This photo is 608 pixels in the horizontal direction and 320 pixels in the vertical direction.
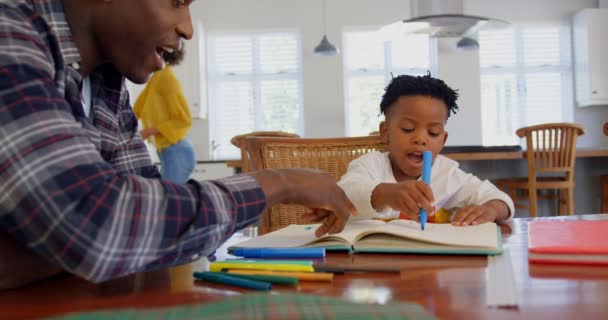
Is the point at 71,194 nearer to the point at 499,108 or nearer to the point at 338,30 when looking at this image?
the point at 338,30

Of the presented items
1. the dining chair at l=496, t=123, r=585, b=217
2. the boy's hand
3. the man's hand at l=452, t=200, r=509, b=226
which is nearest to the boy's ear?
the man's hand at l=452, t=200, r=509, b=226

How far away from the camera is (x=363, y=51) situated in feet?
22.2

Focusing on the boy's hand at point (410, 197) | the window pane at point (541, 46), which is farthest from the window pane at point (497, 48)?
the boy's hand at point (410, 197)

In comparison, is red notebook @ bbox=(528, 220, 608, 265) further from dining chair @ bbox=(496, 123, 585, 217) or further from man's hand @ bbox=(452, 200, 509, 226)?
dining chair @ bbox=(496, 123, 585, 217)

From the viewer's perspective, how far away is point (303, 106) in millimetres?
6758

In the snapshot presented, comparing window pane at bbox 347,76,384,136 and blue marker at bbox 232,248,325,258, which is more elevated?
window pane at bbox 347,76,384,136

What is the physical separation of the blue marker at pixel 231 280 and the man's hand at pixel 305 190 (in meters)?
0.10

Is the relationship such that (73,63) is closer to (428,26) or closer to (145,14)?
(145,14)

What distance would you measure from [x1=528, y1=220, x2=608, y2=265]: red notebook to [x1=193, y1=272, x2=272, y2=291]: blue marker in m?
0.33

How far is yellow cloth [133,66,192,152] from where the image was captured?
12.2 feet

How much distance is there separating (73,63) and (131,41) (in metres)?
0.07

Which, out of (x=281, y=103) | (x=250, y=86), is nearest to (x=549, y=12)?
(x=281, y=103)

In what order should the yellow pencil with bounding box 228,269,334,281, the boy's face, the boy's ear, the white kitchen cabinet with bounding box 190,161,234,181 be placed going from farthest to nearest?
the white kitchen cabinet with bounding box 190,161,234,181
the boy's ear
the boy's face
the yellow pencil with bounding box 228,269,334,281

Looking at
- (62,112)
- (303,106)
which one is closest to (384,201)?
(62,112)
